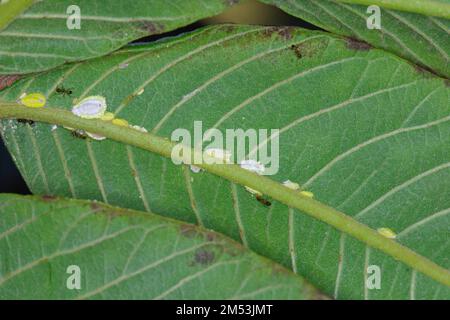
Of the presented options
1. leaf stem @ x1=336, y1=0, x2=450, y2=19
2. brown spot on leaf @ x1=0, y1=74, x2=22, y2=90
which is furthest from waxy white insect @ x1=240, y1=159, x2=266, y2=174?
brown spot on leaf @ x1=0, y1=74, x2=22, y2=90

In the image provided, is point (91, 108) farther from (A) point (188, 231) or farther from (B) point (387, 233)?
(B) point (387, 233)

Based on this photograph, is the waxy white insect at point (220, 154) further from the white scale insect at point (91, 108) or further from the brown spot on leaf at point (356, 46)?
the brown spot on leaf at point (356, 46)

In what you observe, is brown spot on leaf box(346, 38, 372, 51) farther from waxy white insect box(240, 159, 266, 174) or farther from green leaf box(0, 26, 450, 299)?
waxy white insect box(240, 159, 266, 174)

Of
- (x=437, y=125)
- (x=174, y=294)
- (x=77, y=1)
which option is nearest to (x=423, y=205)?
(x=437, y=125)

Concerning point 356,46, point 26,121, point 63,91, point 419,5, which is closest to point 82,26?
point 63,91

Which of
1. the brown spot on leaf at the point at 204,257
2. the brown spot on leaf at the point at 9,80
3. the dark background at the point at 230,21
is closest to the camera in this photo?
the brown spot on leaf at the point at 204,257

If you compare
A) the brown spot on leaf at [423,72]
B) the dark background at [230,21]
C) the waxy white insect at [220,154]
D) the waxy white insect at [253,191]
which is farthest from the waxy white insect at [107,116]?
the brown spot on leaf at [423,72]
